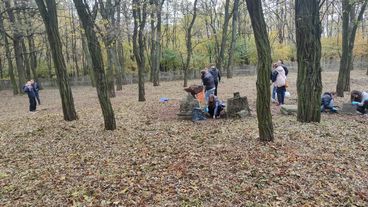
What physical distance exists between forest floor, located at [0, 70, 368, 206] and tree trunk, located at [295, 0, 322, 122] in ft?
1.55

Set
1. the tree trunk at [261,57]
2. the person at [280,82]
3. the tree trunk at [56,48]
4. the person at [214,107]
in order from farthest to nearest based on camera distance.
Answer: the person at [280,82], the person at [214,107], the tree trunk at [56,48], the tree trunk at [261,57]

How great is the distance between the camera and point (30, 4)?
1548 centimetres

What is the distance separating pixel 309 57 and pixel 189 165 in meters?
4.37

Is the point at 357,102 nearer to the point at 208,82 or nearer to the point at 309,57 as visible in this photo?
the point at 309,57

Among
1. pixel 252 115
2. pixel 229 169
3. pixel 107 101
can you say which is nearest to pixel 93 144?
pixel 107 101

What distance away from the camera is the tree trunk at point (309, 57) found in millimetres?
7152

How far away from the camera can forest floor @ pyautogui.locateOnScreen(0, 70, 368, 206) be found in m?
4.08

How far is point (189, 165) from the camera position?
5059 millimetres

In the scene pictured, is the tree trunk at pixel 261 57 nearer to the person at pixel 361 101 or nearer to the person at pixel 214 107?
the person at pixel 214 107

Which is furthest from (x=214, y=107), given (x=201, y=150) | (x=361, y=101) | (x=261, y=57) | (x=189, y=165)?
(x=361, y=101)

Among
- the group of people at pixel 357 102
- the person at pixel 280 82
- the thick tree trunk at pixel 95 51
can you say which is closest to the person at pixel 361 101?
the group of people at pixel 357 102

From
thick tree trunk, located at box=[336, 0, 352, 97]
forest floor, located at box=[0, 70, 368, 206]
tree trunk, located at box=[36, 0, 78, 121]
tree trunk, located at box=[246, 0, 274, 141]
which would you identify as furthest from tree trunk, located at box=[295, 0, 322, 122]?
tree trunk, located at box=[36, 0, 78, 121]

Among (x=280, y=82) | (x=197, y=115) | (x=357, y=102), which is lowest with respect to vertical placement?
(x=197, y=115)

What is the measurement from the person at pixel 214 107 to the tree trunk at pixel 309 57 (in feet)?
8.05
